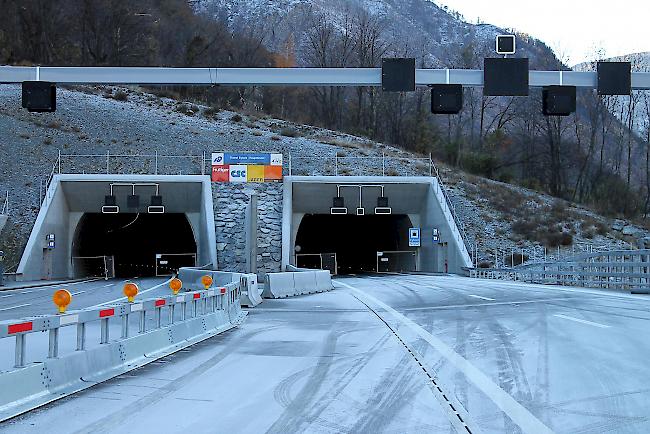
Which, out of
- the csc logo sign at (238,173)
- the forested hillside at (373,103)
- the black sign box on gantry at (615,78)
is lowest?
the csc logo sign at (238,173)

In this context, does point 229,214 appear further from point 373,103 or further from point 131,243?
point 373,103

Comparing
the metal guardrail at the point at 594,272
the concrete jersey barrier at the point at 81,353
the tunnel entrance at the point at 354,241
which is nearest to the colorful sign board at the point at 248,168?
the tunnel entrance at the point at 354,241

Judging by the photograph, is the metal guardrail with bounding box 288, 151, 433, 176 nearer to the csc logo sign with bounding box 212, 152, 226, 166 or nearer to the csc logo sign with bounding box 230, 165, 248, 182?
the csc logo sign with bounding box 230, 165, 248, 182

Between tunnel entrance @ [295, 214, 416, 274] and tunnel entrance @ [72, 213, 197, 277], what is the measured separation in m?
10.7

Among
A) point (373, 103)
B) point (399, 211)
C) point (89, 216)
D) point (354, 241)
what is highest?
point (373, 103)

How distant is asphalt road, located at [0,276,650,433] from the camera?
7.75 metres

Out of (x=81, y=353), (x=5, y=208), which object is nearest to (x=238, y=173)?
(x=5, y=208)

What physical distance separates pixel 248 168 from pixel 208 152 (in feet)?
44.6

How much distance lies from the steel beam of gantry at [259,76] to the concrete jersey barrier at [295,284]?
9366 millimetres

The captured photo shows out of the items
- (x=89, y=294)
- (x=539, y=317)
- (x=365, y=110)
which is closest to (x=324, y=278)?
(x=89, y=294)

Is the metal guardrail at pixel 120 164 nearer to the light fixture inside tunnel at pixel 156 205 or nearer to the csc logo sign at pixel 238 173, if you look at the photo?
the csc logo sign at pixel 238 173

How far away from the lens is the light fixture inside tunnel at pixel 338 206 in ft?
173

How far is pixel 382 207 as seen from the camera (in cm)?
5341

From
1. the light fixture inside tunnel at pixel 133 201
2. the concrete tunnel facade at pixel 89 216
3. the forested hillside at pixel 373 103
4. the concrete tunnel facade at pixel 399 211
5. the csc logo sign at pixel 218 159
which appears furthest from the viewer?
the forested hillside at pixel 373 103
